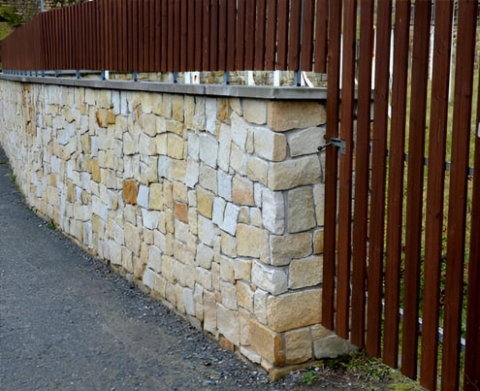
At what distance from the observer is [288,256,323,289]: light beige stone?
155 inches

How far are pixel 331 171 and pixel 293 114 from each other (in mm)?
381

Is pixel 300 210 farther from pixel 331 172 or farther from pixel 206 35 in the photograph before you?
pixel 206 35

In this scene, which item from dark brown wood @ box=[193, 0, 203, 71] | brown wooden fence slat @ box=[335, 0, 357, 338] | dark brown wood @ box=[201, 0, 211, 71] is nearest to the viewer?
brown wooden fence slat @ box=[335, 0, 357, 338]

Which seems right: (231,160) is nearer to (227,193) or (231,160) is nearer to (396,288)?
(227,193)

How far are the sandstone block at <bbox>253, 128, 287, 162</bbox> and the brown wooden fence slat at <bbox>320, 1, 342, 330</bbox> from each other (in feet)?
0.81

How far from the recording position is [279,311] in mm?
3930

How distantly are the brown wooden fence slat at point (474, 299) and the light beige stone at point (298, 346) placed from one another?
116 centimetres

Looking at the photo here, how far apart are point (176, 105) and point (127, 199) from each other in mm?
1381

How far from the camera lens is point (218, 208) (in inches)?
175

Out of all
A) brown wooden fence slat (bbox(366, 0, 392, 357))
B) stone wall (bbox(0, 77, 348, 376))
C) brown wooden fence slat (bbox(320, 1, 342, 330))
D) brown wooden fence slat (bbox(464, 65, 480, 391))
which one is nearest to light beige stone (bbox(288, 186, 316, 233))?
stone wall (bbox(0, 77, 348, 376))

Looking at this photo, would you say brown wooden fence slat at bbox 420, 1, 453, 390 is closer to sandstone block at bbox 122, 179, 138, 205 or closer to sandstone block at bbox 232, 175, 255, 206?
sandstone block at bbox 232, 175, 255, 206

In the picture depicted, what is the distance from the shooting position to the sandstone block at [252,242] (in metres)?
3.94

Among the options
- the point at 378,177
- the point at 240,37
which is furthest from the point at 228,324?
the point at 240,37

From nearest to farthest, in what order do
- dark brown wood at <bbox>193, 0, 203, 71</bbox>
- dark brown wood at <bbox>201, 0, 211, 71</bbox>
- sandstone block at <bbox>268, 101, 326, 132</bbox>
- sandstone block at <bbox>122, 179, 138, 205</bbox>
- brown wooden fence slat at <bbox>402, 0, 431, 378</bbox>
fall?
brown wooden fence slat at <bbox>402, 0, 431, 378</bbox>, sandstone block at <bbox>268, 101, 326, 132</bbox>, dark brown wood at <bbox>201, 0, 211, 71</bbox>, dark brown wood at <bbox>193, 0, 203, 71</bbox>, sandstone block at <bbox>122, 179, 138, 205</bbox>
